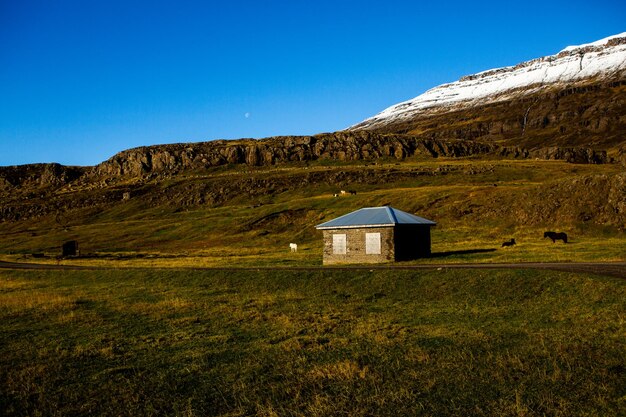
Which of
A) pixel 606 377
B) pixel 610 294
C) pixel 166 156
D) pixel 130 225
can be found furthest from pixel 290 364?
pixel 166 156

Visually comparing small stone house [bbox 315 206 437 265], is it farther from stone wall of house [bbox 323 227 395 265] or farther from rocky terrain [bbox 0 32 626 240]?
rocky terrain [bbox 0 32 626 240]

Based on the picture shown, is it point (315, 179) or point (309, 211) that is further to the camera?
point (315, 179)

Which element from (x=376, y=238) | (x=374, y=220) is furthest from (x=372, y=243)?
(x=374, y=220)

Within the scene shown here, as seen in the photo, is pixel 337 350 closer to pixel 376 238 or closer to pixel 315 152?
pixel 376 238

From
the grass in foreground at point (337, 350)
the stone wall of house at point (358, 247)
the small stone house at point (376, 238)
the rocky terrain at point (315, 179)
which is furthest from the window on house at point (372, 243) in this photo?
the rocky terrain at point (315, 179)

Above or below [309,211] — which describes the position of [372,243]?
below

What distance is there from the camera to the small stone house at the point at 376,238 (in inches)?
1629

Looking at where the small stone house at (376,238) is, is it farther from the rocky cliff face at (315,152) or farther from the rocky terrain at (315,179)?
the rocky cliff face at (315,152)

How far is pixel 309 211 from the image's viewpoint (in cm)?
9494

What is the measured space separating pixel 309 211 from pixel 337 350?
79656 mm

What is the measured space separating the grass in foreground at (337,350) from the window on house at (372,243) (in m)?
12.8

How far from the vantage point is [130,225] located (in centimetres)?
11138

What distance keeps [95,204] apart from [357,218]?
123333 mm

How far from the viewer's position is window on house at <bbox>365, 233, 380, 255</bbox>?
41781 mm
